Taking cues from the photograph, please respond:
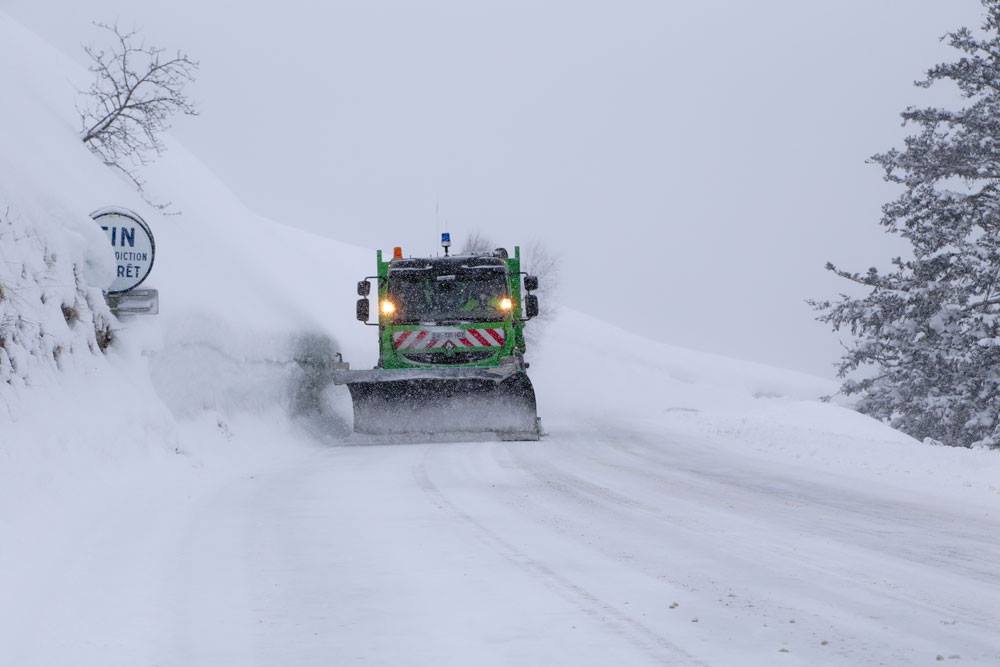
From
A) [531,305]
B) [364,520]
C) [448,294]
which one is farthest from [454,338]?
[364,520]

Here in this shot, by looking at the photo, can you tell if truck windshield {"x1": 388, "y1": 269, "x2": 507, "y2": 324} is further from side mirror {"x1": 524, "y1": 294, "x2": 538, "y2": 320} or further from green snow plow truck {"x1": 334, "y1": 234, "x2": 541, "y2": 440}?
side mirror {"x1": 524, "y1": 294, "x2": 538, "y2": 320}

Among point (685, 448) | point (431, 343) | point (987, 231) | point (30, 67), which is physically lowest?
point (685, 448)

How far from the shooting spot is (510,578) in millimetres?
5664

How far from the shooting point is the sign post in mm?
13156

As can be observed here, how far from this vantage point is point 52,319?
36.0ft

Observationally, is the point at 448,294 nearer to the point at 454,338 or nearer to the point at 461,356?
the point at 454,338

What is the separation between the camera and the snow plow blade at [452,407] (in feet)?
54.2

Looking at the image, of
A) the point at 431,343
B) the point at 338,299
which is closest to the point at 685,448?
the point at 431,343

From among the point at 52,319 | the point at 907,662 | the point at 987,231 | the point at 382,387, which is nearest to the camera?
the point at 907,662

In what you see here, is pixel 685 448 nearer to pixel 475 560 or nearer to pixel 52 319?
pixel 52 319

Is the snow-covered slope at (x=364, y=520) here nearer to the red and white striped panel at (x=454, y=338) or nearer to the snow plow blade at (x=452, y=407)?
the snow plow blade at (x=452, y=407)

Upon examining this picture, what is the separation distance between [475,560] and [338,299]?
42509 millimetres

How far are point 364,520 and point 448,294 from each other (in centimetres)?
961

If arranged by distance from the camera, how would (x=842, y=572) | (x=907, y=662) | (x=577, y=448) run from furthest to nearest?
(x=577, y=448)
(x=842, y=572)
(x=907, y=662)
